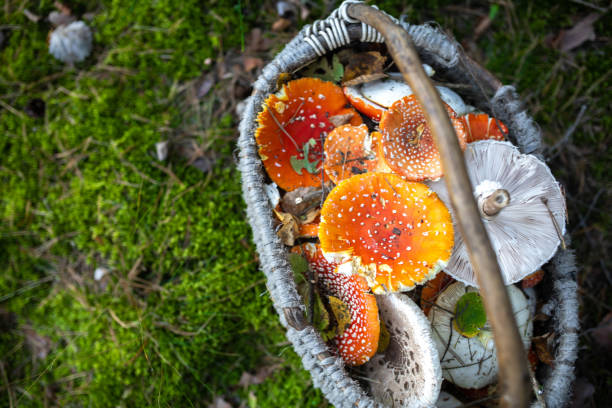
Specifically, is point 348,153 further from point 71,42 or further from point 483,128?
point 71,42

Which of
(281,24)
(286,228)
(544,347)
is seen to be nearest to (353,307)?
(286,228)

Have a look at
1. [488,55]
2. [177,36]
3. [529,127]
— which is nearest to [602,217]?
[529,127]

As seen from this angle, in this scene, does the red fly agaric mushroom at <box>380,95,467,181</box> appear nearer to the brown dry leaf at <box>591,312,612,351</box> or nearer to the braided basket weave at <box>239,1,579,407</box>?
the braided basket weave at <box>239,1,579,407</box>

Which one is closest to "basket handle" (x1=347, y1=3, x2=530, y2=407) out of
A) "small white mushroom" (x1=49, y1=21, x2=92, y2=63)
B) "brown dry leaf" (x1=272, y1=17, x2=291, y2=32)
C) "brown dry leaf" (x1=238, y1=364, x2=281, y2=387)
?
"brown dry leaf" (x1=272, y1=17, x2=291, y2=32)

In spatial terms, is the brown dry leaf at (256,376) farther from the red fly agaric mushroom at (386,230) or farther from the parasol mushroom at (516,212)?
the parasol mushroom at (516,212)

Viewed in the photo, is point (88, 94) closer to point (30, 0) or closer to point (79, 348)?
point (30, 0)

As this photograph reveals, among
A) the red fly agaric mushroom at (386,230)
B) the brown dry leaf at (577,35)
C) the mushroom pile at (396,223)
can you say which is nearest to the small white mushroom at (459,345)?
the mushroom pile at (396,223)
